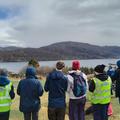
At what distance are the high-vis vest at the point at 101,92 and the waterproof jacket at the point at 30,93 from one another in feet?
5.08

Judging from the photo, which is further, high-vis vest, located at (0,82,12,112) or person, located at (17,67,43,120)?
person, located at (17,67,43,120)

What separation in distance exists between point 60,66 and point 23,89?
3.83ft

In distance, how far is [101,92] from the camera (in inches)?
468

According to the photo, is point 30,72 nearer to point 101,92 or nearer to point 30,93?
point 30,93

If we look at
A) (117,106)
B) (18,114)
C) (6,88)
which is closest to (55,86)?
(6,88)

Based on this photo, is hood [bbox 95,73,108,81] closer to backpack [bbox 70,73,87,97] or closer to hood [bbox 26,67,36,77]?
backpack [bbox 70,73,87,97]

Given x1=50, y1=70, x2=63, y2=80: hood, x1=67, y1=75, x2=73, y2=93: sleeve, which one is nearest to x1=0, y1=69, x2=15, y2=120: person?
x1=50, y1=70, x2=63, y2=80: hood

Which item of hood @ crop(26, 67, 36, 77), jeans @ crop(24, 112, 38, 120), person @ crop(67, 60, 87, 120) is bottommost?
jeans @ crop(24, 112, 38, 120)

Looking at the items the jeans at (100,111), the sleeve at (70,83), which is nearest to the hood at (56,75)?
the sleeve at (70,83)

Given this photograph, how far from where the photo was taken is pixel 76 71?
1194cm

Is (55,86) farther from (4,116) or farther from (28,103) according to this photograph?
(4,116)

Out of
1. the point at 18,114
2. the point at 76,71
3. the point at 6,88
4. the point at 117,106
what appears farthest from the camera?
the point at 117,106

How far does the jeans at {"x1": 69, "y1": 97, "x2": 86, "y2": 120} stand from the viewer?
1199cm

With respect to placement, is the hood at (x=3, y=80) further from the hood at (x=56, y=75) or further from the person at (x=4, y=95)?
the hood at (x=56, y=75)
